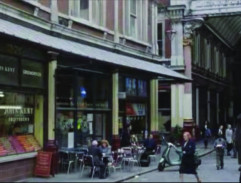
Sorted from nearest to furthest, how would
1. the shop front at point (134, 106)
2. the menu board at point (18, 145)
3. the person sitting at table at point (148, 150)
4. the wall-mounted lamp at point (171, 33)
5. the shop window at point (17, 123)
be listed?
the menu board at point (18, 145), the shop window at point (17, 123), the person sitting at table at point (148, 150), the shop front at point (134, 106), the wall-mounted lamp at point (171, 33)

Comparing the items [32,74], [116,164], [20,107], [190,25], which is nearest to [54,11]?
[32,74]

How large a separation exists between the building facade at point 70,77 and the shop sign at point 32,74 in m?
0.03

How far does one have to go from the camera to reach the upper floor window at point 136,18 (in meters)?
Answer: 24.2

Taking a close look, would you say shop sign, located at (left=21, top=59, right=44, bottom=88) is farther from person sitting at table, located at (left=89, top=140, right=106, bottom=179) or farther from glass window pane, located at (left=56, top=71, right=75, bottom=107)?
person sitting at table, located at (left=89, top=140, right=106, bottom=179)

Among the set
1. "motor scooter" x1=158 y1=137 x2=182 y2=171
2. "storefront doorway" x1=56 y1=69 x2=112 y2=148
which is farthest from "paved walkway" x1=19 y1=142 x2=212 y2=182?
"storefront doorway" x1=56 y1=69 x2=112 y2=148

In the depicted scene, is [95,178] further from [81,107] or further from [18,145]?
[81,107]

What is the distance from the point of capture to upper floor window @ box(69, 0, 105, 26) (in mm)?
19416

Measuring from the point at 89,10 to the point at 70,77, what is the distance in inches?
136

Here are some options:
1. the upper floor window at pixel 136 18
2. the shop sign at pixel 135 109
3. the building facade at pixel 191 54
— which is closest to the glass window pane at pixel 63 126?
the shop sign at pixel 135 109

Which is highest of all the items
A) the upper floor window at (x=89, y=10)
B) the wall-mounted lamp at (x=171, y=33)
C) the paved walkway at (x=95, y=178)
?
the wall-mounted lamp at (x=171, y=33)

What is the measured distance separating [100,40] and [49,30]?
4029 mm

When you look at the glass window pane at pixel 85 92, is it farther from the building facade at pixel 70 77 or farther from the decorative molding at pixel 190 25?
the decorative molding at pixel 190 25

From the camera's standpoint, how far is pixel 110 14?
73.3 ft

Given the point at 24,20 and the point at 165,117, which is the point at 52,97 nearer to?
the point at 24,20
